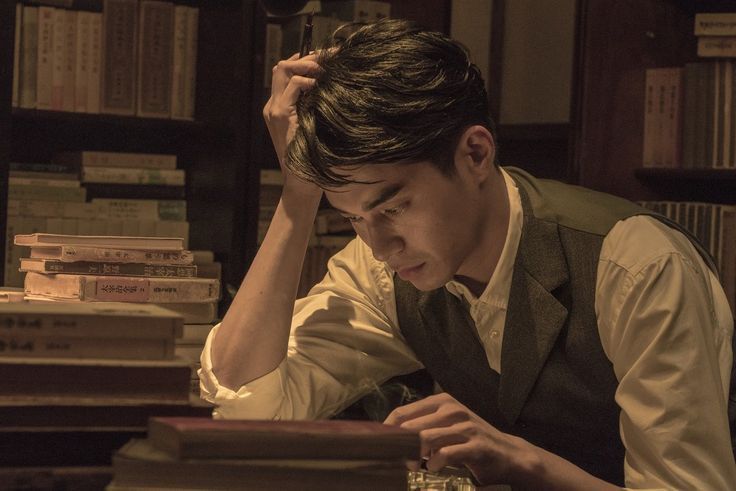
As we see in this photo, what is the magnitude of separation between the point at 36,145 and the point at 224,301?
0.72 metres

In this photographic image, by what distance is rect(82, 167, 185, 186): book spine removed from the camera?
2.83m

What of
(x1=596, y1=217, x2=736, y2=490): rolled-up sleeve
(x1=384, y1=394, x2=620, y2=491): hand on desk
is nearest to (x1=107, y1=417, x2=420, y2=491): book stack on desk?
(x1=384, y1=394, x2=620, y2=491): hand on desk

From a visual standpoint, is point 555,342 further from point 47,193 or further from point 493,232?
point 47,193

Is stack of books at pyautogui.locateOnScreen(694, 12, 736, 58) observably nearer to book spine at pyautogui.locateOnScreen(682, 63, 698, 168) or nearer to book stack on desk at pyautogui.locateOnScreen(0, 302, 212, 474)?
book spine at pyautogui.locateOnScreen(682, 63, 698, 168)

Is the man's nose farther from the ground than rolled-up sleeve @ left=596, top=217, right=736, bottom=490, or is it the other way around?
the man's nose

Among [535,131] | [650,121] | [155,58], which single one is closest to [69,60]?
[155,58]

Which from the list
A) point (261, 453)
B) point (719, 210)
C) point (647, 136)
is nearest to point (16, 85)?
point (647, 136)

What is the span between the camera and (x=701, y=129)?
9.21 ft

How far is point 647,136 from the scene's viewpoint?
112 inches

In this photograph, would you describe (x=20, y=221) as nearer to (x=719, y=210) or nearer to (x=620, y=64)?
(x=620, y=64)

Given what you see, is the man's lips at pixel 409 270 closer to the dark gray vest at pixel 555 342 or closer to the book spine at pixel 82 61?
the dark gray vest at pixel 555 342

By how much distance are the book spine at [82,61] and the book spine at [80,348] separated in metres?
2.01

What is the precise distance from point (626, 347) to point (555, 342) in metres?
0.17

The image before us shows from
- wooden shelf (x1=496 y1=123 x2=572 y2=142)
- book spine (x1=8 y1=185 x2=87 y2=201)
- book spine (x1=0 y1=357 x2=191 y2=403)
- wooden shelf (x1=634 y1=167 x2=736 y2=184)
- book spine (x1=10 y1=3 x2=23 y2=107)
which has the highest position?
book spine (x1=10 y1=3 x2=23 y2=107)
